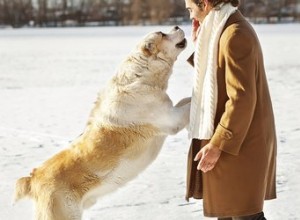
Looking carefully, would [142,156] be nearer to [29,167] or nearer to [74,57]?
[29,167]

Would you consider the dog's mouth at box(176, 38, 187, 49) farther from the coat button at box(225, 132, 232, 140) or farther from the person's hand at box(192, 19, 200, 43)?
the coat button at box(225, 132, 232, 140)

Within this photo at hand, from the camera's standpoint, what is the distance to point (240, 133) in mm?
2924

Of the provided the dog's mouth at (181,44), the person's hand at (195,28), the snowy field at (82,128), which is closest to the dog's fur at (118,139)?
the dog's mouth at (181,44)

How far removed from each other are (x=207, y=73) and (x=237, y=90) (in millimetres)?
235

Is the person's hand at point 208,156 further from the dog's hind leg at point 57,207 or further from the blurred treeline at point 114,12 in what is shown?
the blurred treeline at point 114,12

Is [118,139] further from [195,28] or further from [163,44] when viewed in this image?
[195,28]

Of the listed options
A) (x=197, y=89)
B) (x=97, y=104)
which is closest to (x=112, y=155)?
(x=97, y=104)

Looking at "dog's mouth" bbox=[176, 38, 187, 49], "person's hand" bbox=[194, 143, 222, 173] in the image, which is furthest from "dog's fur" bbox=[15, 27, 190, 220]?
"person's hand" bbox=[194, 143, 222, 173]

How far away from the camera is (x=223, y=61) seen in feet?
9.71

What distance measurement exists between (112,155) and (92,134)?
0.21 m

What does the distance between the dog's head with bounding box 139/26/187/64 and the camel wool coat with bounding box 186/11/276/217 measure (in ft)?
3.45

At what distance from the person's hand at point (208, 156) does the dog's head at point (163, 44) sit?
4.18ft

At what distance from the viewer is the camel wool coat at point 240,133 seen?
2.85 metres

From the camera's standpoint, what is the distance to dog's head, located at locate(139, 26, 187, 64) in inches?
162
